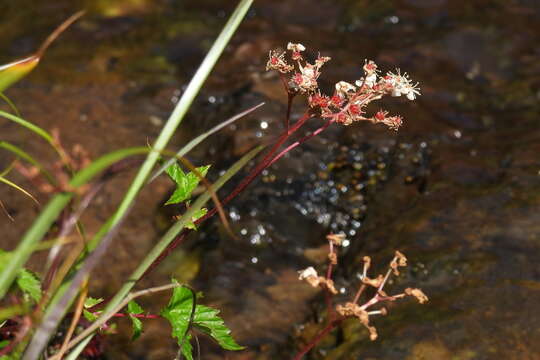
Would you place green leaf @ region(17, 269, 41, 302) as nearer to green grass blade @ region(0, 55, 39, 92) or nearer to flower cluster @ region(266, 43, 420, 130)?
green grass blade @ region(0, 55, 39, 92)

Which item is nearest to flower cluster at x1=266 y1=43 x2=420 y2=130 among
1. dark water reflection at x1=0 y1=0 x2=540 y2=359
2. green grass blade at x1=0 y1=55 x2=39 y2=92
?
green grass blade at x1=0 y1=55 x2=39 y2=92

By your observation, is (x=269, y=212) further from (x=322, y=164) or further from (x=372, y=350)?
(x=372, y=350)

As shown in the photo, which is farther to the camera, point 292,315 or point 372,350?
point 292,315

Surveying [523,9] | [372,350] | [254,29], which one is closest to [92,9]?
[254,29]

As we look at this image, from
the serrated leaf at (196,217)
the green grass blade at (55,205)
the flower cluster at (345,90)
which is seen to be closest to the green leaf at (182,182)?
the serrated leaf at (196,217)

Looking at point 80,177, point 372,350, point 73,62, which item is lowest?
point 73,62

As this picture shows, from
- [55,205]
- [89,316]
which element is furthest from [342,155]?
[55,205]

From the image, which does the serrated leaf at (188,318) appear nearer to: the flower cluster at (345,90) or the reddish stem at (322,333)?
the reddish stem at (322,333)

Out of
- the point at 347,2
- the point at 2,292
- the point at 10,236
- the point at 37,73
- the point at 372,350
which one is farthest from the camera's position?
the point at 347,2
